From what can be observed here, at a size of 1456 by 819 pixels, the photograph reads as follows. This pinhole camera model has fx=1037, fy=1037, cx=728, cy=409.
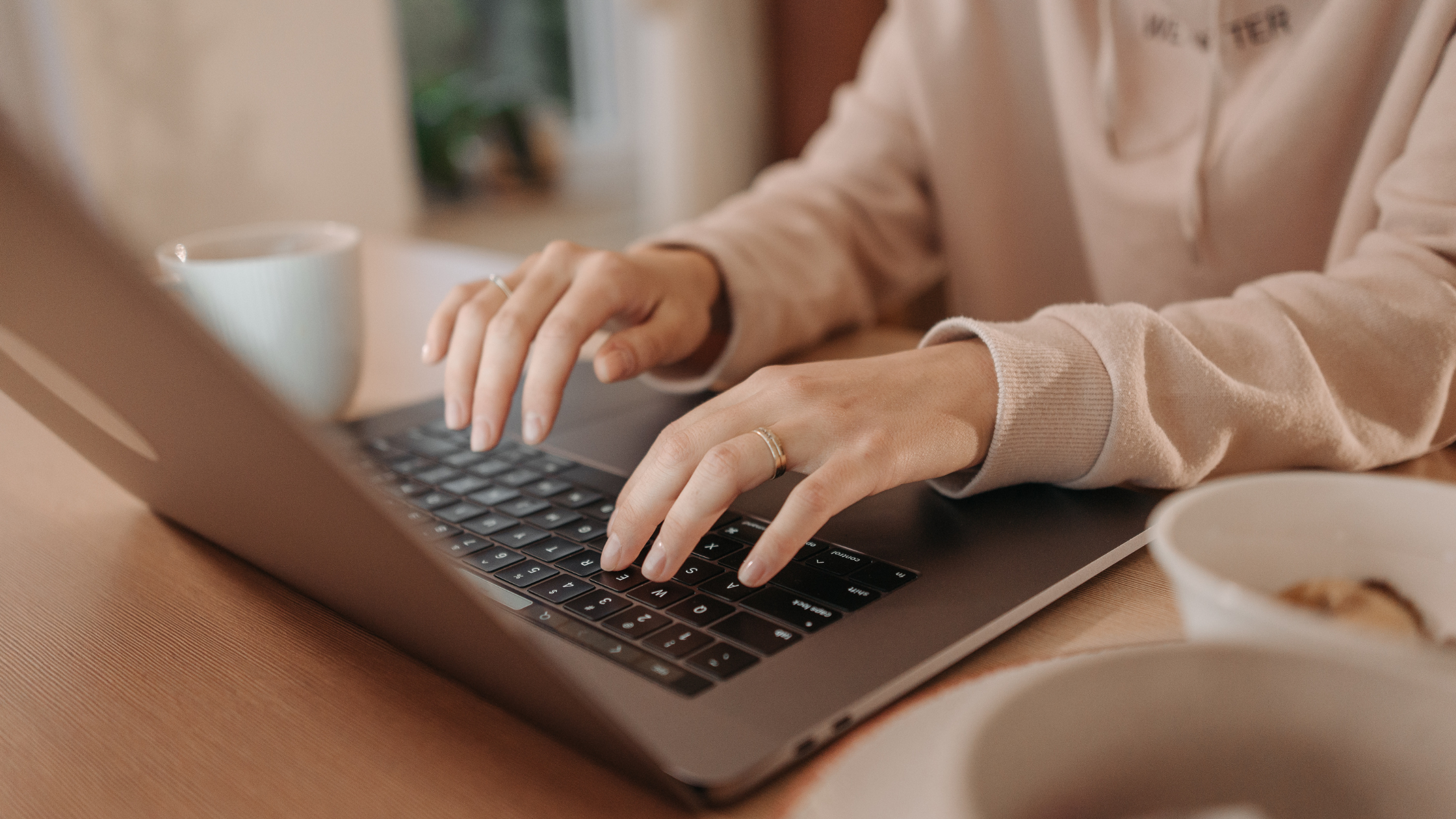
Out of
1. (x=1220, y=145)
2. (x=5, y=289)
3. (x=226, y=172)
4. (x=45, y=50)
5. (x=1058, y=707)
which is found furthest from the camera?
(x=226, y=172)

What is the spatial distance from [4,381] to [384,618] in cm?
27

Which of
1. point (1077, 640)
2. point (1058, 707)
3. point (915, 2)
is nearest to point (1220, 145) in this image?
point (915, 2)

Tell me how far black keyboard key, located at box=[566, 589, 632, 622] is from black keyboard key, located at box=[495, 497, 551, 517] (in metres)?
0.11

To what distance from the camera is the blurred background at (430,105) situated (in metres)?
1.70

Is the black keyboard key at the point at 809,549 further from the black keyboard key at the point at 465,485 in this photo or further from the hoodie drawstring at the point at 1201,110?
the hoodie drawstring at the point at 1201,110

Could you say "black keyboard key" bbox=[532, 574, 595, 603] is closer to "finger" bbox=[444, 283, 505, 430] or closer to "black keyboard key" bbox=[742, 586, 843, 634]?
"black keyboard key" bbox=[742, 586, 843, 634]

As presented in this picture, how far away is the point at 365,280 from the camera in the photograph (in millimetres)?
1104

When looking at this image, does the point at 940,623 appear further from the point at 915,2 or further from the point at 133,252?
the point at 915,2

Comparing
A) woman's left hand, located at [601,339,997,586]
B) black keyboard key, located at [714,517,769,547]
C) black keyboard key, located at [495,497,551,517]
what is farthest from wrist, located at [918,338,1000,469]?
black keyboard key, located at [495,497,551,517]

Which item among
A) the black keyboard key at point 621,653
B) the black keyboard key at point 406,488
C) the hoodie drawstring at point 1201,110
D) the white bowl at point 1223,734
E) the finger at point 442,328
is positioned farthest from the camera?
the hoodie drawstring at point 1201,110

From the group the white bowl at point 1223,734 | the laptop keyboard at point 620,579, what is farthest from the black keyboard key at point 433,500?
the white bowl at point 1223,734

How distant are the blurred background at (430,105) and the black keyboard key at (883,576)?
124 centimetres

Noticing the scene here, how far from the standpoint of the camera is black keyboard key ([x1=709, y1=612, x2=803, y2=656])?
0.37 m

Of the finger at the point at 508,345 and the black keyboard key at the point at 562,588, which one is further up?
the finger at the point at 508,345
